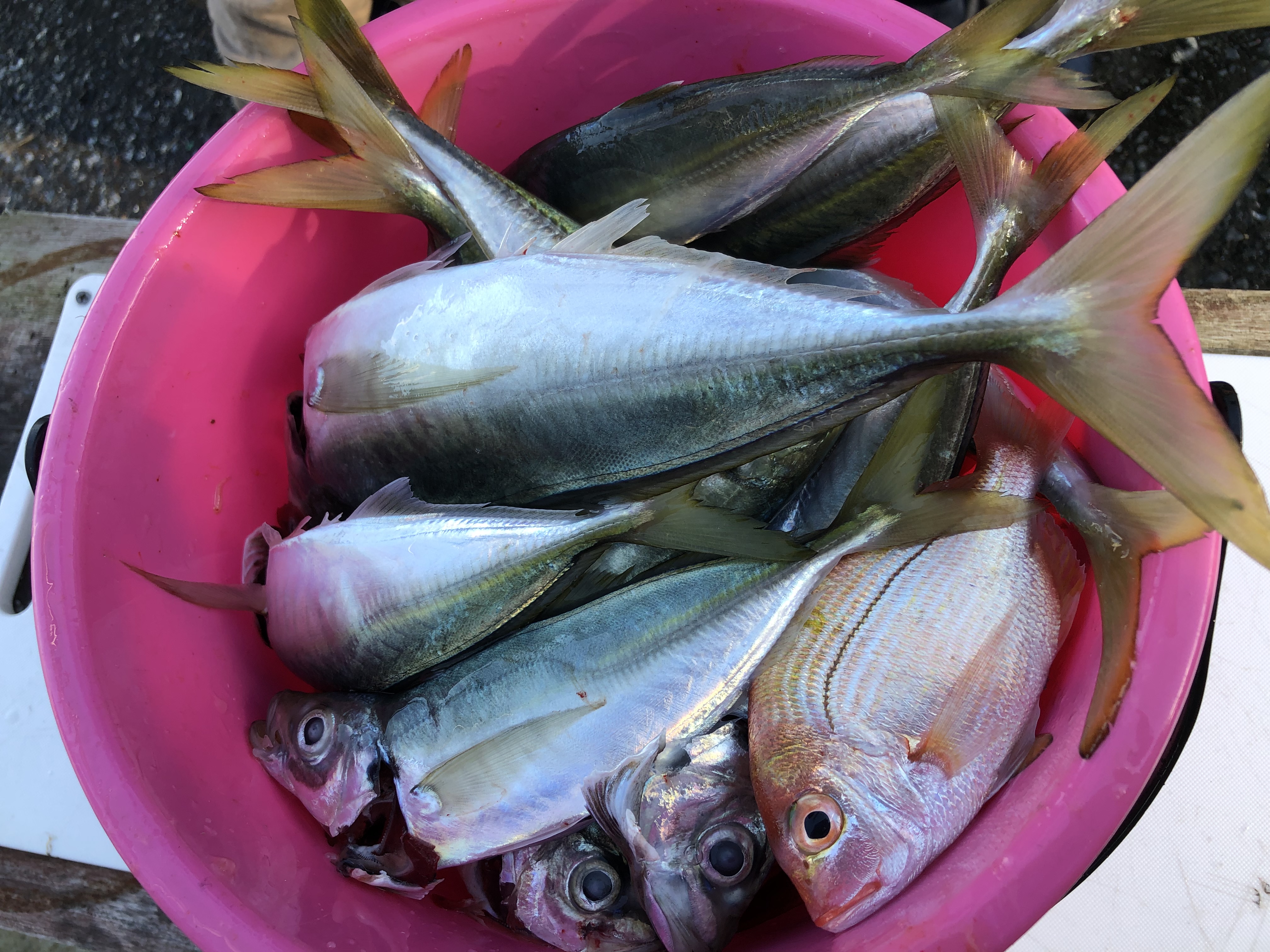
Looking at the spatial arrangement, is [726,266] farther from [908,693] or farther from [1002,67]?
[908,693]

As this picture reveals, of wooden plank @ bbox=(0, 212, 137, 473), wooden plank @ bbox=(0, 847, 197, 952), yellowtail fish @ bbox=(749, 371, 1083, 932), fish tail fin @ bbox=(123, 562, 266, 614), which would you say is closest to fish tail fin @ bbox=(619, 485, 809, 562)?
yellowtail fish @ bbox=(749, 371, 1083, 932)

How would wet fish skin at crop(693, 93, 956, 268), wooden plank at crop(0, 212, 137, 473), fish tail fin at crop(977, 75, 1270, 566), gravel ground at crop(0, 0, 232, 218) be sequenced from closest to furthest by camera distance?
1. fish tail fin at crop(977, 75, 1270, 566)
2. wet fish skin at crop(693, 93, 956, 268)
3. wooden plank at crop(0, 212, 137, 473)
4. gravel ground at crop(0, 0, 232, 218)

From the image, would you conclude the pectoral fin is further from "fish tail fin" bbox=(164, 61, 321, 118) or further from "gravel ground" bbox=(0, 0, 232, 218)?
"gravel ground" bbox=(0, 0, 232, 218)

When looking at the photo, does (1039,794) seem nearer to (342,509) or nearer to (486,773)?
(486,773)

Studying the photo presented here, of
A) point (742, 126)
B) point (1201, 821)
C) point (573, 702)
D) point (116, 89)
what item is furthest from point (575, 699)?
point (116, 89)

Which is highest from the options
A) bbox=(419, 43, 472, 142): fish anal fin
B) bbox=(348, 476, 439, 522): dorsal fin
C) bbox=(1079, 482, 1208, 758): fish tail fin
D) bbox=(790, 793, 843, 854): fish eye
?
bbox=(419, 43, 472, 142): fish anal fin

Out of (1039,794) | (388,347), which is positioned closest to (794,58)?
(388,347)

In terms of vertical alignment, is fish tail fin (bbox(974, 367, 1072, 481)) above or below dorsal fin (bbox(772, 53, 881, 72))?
below
